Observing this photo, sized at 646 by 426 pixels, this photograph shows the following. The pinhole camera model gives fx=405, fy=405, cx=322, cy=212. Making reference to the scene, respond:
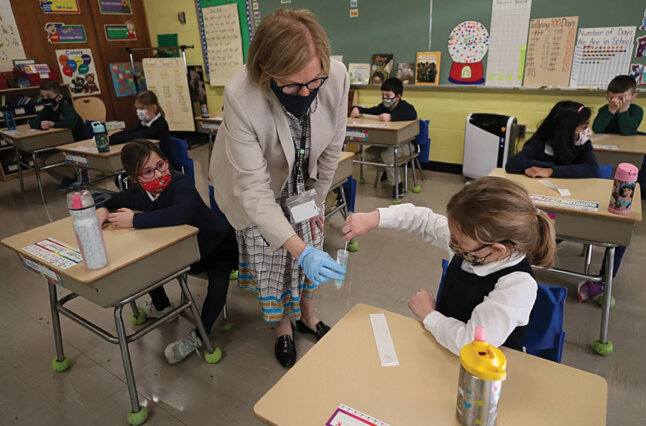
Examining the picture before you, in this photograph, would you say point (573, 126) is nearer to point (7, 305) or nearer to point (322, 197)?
point (322, 197)

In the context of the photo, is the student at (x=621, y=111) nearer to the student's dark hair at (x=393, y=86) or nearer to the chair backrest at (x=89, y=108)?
the student's dark hair at (x=393, y=86)

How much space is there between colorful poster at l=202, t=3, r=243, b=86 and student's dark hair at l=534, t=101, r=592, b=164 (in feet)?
14.8

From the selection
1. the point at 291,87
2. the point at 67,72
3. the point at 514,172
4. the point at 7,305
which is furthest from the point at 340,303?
the point at 67,72

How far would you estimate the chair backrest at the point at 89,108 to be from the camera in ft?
17.7

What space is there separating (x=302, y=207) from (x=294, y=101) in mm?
396

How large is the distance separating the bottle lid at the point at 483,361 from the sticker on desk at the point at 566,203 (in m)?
1.27

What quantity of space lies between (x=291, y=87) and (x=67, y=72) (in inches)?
236

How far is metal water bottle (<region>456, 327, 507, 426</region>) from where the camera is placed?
0.66m

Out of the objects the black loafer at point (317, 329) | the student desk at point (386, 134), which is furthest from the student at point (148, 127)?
the black loafer at point (317, 329)

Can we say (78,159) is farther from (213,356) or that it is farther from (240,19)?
(240,19)

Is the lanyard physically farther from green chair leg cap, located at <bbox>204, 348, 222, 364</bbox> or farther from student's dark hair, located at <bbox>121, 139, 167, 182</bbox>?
green chair leg cap, located at <bbox>204, 348, 222, 364</bbox>

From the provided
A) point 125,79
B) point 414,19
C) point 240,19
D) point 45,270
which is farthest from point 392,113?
point 125,79

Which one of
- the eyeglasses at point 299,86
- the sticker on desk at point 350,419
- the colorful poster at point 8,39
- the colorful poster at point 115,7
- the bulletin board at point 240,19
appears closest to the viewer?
the sticker on desk at point 350,419

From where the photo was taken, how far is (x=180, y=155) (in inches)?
130
